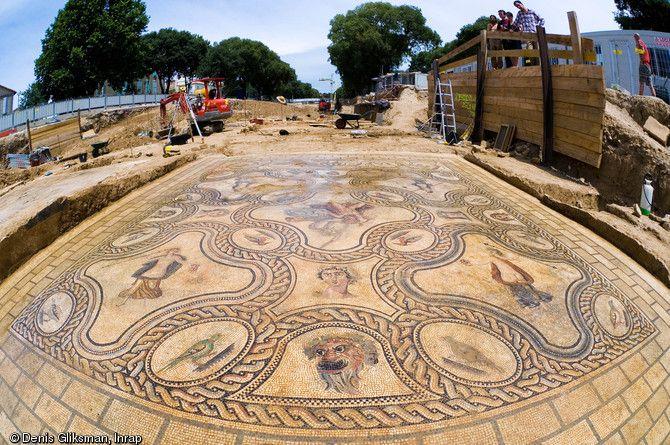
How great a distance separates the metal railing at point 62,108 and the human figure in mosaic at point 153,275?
17.7 metres

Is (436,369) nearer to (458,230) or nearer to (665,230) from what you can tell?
(458,230)

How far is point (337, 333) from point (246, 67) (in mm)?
48417

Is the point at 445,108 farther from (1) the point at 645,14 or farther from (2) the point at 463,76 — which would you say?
(1) the point at 645,14

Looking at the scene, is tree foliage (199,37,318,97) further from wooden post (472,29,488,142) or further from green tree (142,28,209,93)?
wooden post (472,29,488,142)

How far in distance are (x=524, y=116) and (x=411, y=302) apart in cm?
628

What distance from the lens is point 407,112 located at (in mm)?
17359

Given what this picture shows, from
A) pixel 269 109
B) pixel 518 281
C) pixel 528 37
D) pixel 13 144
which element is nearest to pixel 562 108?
pixel 528 37

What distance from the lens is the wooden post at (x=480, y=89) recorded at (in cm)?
905

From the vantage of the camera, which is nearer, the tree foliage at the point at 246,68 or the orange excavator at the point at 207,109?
the orange excavator at the point at 207,109

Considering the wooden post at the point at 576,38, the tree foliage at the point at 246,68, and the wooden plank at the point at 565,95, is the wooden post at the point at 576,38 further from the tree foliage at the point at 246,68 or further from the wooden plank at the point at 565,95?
the tree foliage at the point at 246,68

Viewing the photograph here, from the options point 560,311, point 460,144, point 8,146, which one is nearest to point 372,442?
point 560,311

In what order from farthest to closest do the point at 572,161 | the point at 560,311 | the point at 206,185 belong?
the point at 572,161
the point at 206,185
the point at 560,311

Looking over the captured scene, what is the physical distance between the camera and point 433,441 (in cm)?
206

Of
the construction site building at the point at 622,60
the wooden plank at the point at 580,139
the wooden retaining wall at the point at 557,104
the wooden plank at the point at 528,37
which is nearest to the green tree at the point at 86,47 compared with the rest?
the wooden retaining wall at the point at 557,104
